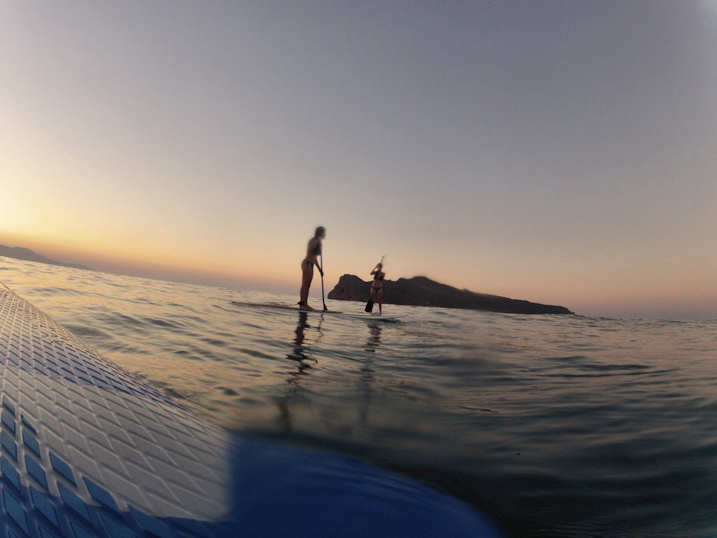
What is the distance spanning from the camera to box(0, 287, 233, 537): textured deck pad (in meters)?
0.62

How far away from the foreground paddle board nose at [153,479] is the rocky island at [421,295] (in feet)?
187

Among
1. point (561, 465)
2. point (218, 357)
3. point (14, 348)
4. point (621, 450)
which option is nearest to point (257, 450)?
point (14, 348)

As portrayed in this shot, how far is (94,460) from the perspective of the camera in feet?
2.72

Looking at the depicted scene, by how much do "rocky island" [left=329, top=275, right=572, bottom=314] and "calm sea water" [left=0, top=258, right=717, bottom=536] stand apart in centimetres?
5443

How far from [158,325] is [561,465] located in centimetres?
562

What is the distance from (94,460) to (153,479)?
0.15m

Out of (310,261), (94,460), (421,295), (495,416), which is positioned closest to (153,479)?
(94,460)

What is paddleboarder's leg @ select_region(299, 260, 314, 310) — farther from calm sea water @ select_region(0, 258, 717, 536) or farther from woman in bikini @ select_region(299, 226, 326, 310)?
calm sea water @ select_region(0, 258, 717, 536)

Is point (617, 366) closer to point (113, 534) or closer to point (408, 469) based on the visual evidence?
point (408, 469)

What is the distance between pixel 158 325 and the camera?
5.36m

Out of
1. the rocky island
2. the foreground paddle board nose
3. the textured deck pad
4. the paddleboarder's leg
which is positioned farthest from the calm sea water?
the rocky island

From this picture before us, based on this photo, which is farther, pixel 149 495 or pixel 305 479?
pixel 305 479

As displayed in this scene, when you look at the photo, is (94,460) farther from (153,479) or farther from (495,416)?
(495,416)

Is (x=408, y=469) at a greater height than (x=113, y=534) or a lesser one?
lesser
